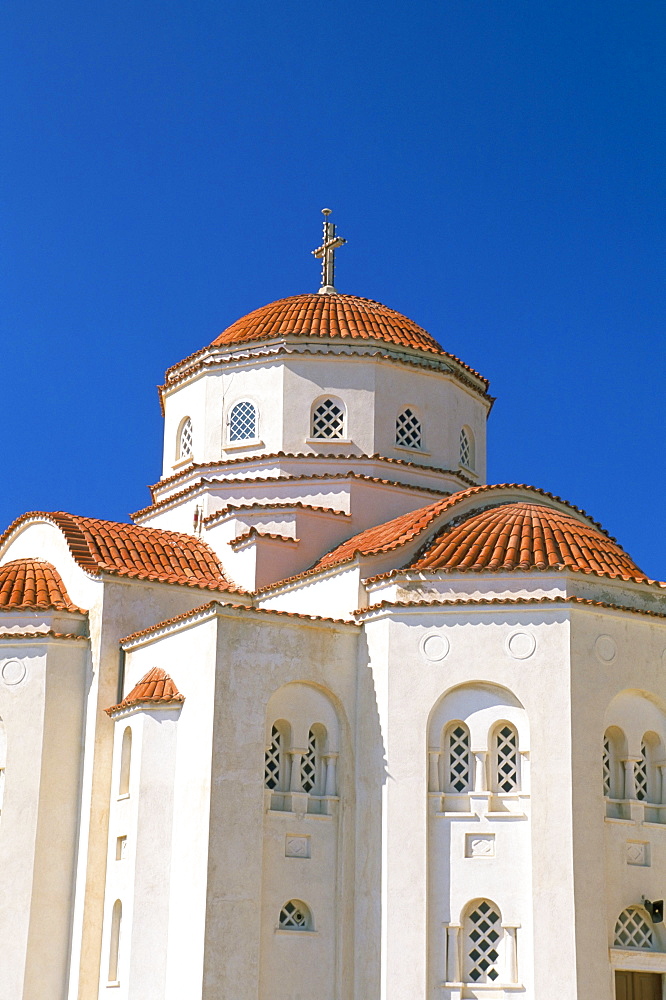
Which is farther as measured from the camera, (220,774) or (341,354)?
(341,354)

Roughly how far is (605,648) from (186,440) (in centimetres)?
1079

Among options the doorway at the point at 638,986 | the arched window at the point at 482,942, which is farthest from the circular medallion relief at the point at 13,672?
the doorway at the point at 638,986

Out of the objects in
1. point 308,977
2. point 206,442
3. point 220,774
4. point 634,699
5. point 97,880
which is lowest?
point 308,977

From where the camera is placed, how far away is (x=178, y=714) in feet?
66.6

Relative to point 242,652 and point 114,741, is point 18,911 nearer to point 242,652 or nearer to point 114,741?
point 114,741

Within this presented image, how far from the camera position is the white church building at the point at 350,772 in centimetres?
1905

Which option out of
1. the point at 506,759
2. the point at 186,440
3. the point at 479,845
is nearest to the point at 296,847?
the point at 479,845

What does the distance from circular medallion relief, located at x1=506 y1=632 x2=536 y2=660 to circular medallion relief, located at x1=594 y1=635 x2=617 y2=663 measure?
0.97 meters

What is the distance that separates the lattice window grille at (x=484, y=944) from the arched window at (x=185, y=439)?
458 inches

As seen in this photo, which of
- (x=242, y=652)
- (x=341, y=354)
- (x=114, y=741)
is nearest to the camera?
(x=242, y=652)

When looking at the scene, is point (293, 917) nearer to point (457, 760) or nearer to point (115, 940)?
point (115, 940)

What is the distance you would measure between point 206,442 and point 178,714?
7589 mm

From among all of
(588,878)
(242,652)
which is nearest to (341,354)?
(242,652)

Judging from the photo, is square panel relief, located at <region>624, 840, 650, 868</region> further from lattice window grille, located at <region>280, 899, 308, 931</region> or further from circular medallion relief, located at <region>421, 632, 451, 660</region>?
lattice window grille, located at <region>280, 899, 308, 931</region>
